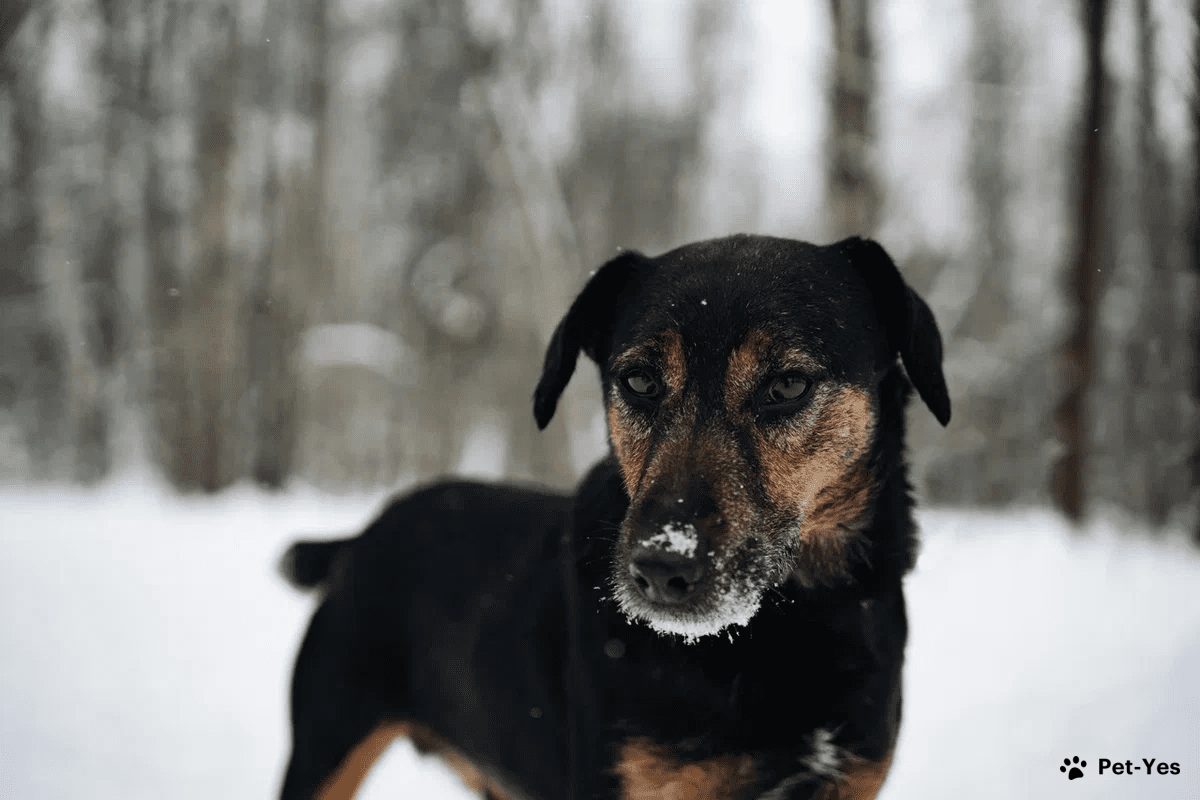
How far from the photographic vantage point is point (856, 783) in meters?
2.36

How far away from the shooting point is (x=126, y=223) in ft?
63.2

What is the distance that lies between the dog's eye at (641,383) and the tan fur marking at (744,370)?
245 mm

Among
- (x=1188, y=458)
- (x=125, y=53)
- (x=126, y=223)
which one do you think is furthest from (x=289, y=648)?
(x=126, y=223)

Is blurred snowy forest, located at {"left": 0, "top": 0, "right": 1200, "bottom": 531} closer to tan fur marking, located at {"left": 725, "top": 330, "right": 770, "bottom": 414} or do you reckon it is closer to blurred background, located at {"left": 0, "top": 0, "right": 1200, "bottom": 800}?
blurred background, located at {"left": 0, "top": 0, "right": 1200, "bottom": 800}

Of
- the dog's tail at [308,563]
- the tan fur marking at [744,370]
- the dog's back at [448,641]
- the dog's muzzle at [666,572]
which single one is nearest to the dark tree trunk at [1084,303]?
the dog's back at [448,641]

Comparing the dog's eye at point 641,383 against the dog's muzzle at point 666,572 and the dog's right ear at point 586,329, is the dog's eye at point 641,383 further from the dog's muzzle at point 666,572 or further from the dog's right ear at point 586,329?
the dog's muzzle at point 666,572

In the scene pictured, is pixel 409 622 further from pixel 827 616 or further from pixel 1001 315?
pixel 1001 315

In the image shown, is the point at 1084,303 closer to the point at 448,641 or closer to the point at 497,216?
the point at 448,641

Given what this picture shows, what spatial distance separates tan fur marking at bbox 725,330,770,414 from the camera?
2475 millimetres

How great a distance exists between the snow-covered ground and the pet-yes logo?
0.04 metres

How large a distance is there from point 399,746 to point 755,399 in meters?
4.30

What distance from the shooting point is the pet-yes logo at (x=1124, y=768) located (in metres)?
4.46

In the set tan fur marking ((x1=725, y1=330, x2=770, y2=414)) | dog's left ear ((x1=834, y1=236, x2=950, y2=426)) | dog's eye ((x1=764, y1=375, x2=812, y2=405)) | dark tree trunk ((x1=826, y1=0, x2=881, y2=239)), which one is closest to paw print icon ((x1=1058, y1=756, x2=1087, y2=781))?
dog's left ear ((x1=834, y1=236, x2=950, y2=426))

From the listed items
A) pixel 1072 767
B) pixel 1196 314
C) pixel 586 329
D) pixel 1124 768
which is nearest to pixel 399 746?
pixel 586 329
